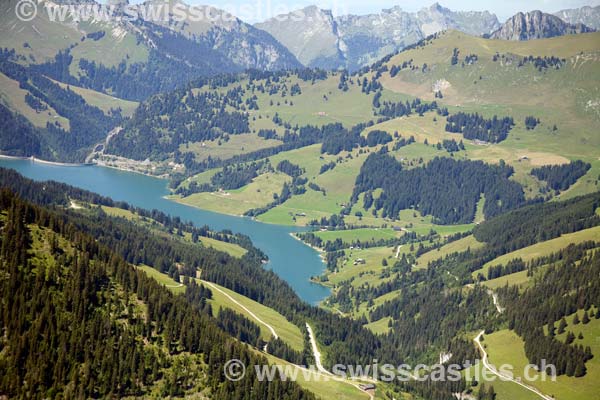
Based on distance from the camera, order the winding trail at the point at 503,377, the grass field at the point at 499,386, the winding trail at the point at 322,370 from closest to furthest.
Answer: the winding trail at the point at 322,370 < the winding trail at the point at 503,377 < the grass field at the point at 499,386

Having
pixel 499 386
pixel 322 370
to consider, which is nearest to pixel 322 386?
pixel 322 370

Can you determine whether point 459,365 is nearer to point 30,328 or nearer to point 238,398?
point 238,398

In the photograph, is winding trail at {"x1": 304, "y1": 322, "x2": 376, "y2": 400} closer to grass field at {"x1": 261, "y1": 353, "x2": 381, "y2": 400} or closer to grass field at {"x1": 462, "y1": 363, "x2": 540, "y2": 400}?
grass field at {"x1": 261, "y1": 353, "x2": 381, "y2": 400}

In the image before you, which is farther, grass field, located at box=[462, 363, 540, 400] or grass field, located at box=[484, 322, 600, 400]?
grass field, located at box=[462, 363, 540, 400]

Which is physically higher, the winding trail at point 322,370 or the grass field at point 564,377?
the grass field at point 564,377

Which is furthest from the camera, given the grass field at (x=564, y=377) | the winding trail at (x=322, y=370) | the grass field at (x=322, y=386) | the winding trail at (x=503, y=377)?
the winding trail at (x=503, y=377)

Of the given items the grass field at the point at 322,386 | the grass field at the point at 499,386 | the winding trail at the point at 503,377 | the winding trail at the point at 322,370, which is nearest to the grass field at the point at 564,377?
the winding trail at the point at 503,377

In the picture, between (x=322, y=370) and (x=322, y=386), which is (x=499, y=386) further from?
(x=322, y=386)

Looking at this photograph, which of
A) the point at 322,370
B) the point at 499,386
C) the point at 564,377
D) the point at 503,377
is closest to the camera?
the point at 564,377

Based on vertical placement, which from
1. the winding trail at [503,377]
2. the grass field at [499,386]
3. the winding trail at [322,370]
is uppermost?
the winding trail at [503,377]

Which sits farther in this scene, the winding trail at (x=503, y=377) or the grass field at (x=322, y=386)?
the winding trail at (x=503, y=377)

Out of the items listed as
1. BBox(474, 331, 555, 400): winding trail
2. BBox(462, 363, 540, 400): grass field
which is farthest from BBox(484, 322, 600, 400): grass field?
BBox(462, 363, 540, 400): grass field

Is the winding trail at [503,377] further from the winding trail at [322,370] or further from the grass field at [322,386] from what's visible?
the grass field at [322,386]
